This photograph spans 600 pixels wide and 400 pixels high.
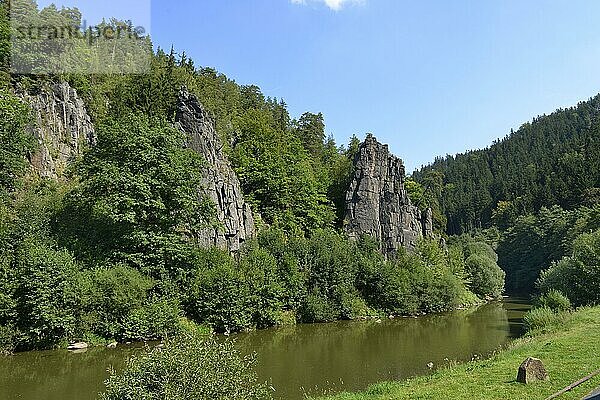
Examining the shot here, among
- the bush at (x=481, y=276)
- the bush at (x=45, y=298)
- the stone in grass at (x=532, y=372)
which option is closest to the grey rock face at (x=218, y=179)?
the bush at (x=45, y=298)

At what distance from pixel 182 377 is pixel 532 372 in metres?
9.14

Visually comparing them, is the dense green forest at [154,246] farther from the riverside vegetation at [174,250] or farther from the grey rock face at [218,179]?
the grey rock face at [218,179]

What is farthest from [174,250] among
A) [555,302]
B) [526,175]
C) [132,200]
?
[526,175]

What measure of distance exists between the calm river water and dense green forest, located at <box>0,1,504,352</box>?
2.60m

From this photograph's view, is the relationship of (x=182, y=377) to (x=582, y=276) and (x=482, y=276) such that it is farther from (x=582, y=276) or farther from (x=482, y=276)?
(x=482, y=276)

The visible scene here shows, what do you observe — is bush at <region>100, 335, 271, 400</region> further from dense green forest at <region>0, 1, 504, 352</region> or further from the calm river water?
dense green forest at <region>0, 1, 504, 352</region>

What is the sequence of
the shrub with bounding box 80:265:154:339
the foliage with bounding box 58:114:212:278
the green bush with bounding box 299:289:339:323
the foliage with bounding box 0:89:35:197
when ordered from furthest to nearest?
the green bush with bounding box 299:289:339:323, the foliage with bounding box 0:89:35:197, the foliage with bounding box 58:114:212:278, the shrub with bounding box 80:265:154:339

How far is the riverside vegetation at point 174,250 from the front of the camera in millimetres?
26891

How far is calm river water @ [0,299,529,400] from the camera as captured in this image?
1834cm

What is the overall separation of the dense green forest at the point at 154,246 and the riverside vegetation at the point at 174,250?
0.11m

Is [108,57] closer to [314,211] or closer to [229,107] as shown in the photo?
[229,107]

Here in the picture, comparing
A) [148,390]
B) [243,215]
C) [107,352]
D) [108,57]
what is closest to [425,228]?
[243,215]

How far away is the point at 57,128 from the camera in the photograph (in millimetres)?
40031

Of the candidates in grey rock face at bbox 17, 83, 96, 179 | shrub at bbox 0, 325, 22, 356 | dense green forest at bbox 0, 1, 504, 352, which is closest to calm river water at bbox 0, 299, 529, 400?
shrub at bbox 0, 325, 22, 356
